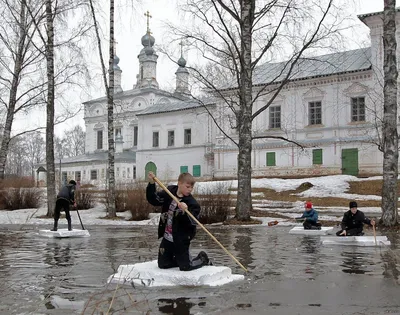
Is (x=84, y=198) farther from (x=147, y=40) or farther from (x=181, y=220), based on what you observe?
(x=147, y=40)

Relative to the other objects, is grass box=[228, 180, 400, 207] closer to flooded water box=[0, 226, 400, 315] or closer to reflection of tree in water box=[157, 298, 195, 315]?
flooded water box=[0, 226, 400, 315]

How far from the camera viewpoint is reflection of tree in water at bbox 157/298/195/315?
454 cm

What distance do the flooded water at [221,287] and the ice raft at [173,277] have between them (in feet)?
0.44

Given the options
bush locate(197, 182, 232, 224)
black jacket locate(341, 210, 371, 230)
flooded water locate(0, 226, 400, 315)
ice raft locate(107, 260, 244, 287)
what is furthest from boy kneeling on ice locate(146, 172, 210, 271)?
bush locate(197, 182, 232, 224)

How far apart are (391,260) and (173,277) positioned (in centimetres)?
410

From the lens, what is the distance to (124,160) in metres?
56.3

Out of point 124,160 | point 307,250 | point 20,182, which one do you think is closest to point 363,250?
point 307,250

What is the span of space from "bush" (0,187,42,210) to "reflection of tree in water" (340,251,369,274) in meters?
17.7

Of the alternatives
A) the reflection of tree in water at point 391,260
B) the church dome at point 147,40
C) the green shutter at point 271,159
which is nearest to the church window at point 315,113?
the green shutter at point 271,159

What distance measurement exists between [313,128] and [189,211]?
117ft

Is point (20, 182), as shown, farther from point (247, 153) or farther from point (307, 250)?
point (307, 250)

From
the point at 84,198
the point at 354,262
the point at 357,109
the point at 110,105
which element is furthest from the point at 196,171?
the point at 354,262

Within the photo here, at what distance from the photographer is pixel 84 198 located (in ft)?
74.1

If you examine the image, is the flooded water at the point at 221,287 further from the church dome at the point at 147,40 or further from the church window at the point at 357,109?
the church dome at the point at 147,40
